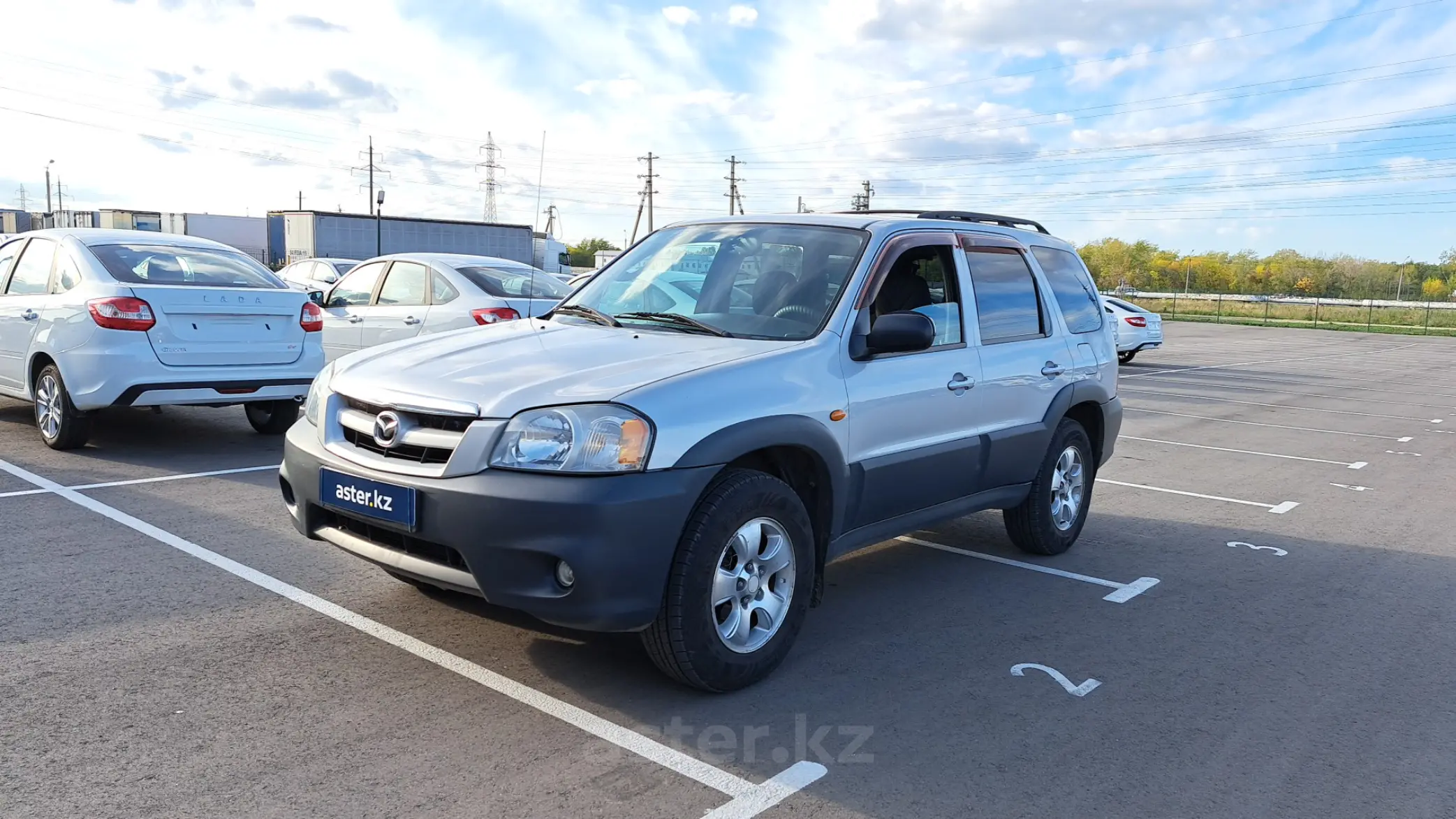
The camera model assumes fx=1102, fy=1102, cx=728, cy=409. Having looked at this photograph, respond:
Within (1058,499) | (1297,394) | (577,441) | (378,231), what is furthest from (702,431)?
(378,231)

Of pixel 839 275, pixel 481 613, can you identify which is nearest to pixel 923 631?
pixel 839 275

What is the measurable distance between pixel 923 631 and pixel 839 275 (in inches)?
63.0

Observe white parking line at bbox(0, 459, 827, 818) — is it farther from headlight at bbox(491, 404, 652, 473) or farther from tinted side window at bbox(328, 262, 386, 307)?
tinted side window at bbox(328, 262, 386, 307)

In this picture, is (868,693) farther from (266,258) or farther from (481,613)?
(266,258)

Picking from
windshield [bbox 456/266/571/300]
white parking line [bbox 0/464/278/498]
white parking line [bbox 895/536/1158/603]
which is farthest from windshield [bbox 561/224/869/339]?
windshield [bbox 456/266/571/300]

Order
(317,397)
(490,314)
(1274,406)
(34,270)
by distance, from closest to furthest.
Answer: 1. (317,397)
2. (34,270)
3. (490,314)
4. (1274,406)

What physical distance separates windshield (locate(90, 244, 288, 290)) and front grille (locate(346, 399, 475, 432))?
16.4ft

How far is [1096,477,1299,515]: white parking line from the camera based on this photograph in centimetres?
814

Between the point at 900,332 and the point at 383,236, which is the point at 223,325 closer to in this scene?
the point at 900,332

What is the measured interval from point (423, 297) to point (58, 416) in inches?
137

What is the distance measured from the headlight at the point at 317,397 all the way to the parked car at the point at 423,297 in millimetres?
5675

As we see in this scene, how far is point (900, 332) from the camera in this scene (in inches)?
175

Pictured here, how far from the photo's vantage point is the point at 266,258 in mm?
66812

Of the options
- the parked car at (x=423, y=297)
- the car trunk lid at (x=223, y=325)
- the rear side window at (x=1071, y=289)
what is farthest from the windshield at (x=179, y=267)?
the rear side window at (x=1071, y=289)
